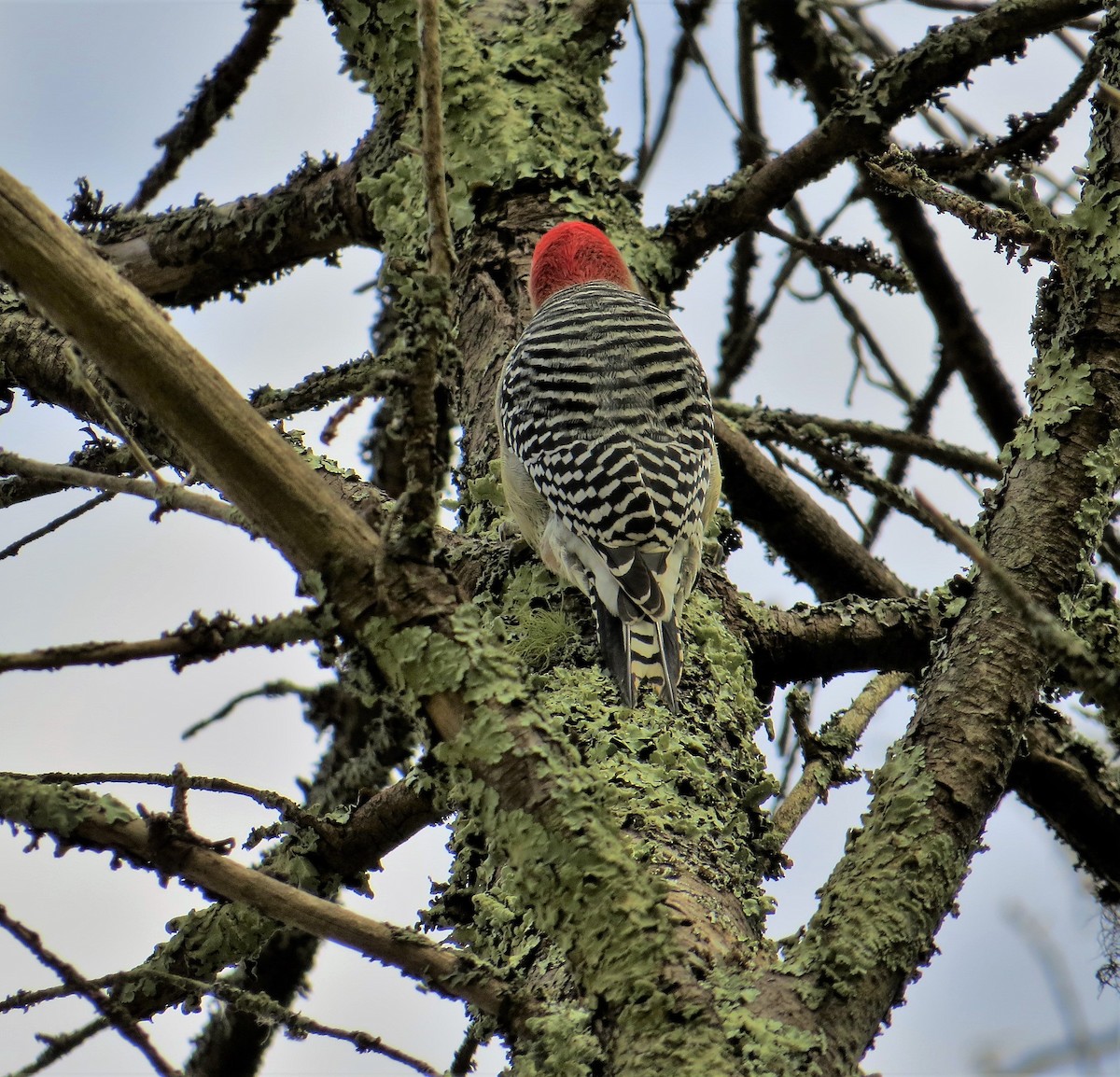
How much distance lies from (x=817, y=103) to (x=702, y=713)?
3.41 meters

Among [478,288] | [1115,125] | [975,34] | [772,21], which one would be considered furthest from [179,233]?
[1115,125]

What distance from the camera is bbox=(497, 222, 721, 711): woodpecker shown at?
3.47 metres

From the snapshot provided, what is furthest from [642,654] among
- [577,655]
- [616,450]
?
[616,450]

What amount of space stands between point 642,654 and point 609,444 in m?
1.21

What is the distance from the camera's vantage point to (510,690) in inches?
72.5

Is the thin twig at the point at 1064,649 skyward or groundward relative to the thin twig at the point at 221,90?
groundward

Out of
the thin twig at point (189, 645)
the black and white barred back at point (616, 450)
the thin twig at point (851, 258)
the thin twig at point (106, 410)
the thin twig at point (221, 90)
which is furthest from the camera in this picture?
the thin twig at point (221, 90)

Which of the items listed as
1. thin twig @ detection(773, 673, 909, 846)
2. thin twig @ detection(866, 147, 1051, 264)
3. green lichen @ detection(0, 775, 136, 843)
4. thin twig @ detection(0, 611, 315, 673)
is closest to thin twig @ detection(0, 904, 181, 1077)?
green lichen @ detection(0, 775, 136, 843)

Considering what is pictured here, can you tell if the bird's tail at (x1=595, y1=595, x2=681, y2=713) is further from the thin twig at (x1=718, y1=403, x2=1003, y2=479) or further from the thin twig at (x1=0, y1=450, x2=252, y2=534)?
the thin twig at (x1=718, y1=403, x2=1003, y2=479)

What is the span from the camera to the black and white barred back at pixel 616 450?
11.4 feet

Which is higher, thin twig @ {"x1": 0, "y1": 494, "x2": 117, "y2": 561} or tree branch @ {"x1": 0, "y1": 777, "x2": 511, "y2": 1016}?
thin twig @ {"x1": 0, "y1": 494, "x2": 117, "y2": 561}

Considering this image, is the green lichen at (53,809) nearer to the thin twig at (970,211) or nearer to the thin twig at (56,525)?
the thin twig at (56,525)

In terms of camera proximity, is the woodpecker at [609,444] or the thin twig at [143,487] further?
the woodpecker at [609,444]

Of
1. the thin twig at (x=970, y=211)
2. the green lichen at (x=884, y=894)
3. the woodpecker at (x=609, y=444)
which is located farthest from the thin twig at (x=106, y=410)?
the thin twig at (x=970, y=211)
